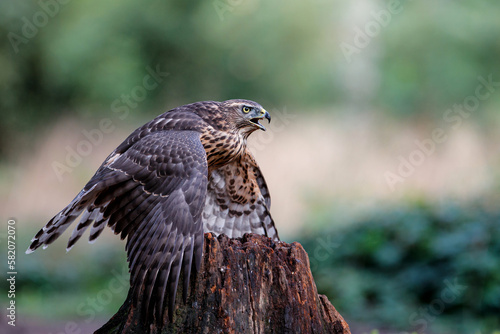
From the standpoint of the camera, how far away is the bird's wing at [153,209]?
11.4 feet

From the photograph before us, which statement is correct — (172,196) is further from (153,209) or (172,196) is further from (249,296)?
(249,296)

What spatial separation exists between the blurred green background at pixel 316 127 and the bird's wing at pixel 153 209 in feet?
12.8

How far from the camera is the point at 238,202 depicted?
5.27 m

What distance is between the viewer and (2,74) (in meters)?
14.4

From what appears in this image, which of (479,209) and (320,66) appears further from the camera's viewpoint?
(320,66)

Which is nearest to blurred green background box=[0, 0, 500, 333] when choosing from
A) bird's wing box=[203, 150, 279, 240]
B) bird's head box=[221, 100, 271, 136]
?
bird's wing box=[203, 150, 279, 240]

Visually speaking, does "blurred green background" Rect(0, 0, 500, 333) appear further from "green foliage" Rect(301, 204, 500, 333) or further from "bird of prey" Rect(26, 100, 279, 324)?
"bird of prey" Rect(26, 100, 279, 324)

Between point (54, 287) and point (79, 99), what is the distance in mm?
6871

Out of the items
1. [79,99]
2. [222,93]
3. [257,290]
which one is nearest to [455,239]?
[257,290]

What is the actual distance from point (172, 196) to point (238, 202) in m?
1.45

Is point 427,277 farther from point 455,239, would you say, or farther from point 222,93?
point 222,93

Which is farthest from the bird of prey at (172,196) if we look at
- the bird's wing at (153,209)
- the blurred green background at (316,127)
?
the blurred green background at (316,127)

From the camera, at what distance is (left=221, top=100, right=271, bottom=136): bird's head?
5.02 meters

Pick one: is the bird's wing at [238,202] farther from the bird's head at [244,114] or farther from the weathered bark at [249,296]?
the weathered bark at [249,296]
